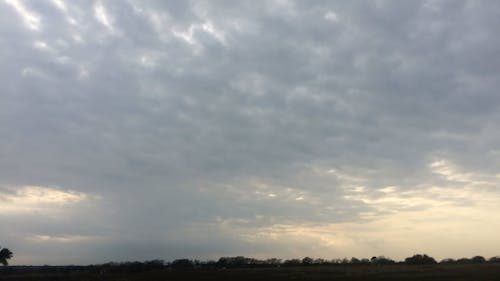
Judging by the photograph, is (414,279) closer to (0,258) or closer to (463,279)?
(463,279)

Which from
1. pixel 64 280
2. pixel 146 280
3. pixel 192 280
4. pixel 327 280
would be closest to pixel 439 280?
pixel 327 280

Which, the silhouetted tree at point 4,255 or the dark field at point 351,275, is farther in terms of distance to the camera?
the silhouetted tree at point 4,255

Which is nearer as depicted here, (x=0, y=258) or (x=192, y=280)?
(x=192, y=280)

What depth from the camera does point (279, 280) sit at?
95000 mm

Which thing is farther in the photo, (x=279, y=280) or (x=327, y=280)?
(x=279, y=280)

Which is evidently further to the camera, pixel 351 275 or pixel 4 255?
pixel 4 255

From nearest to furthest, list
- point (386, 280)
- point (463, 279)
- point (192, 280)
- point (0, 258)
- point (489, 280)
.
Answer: point (489, 280) → point (463, 279) → point (386, 280) → point (192, 280) → point (0, 258)

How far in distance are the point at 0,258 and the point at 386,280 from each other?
135773mm

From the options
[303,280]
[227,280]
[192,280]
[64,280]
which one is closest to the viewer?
[303,280]

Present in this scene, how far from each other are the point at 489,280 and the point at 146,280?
229 ft

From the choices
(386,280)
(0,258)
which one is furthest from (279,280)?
(0,258)

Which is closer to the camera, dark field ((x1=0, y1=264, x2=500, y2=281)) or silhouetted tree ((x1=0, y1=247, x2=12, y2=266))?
dark field ((x1=0, y1=264, x2=500, y2=281))

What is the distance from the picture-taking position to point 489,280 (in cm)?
7250

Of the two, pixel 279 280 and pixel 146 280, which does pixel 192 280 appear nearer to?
pixel 146 280
